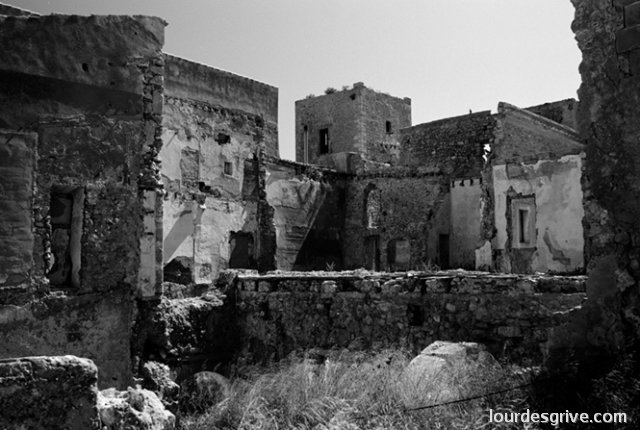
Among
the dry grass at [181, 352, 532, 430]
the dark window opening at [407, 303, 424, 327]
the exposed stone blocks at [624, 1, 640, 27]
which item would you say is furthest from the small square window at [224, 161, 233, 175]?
the exposed stone blocks at [624, 1, 640, 27]

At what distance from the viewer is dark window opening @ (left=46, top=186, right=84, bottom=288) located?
305 inches

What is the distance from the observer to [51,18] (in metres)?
7.82

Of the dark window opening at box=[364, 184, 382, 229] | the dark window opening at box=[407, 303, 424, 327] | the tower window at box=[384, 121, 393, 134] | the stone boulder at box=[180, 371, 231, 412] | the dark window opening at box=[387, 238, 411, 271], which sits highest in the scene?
the tower window at box=[384, 121, 393, 134]

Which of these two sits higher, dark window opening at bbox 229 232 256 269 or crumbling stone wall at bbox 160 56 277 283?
crumbling stone wall at bbox 160 56 277 283

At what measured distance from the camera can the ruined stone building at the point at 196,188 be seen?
7477 millimetres

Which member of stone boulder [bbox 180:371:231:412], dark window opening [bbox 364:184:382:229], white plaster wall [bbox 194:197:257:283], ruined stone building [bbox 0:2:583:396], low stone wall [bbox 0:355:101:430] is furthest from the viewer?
dark window opening [bbox 364:184:382:229]

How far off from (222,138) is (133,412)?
1580 cm

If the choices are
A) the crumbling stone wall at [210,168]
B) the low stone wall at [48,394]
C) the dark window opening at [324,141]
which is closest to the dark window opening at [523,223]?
the crumbling stone wall at [210,168]

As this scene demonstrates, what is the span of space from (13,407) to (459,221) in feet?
66.1

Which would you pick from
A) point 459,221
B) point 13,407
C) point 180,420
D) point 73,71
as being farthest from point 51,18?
point 459,221

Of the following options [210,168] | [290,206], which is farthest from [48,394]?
[290,206]

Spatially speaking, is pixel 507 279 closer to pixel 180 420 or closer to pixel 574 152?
pixel 180 420

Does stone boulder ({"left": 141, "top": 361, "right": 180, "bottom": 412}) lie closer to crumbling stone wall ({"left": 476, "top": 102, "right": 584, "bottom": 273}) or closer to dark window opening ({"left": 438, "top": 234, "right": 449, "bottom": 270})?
crumbling stone wall ({"left": 476, "top": 102, "right": 584, "bottom": 273})

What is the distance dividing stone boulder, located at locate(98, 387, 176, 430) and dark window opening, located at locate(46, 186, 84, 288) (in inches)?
131
